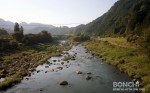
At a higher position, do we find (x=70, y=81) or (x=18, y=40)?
(x=18, y=40)

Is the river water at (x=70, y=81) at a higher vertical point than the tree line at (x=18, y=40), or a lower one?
lower

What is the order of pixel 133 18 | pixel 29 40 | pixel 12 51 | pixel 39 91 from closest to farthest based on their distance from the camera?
1. pixel 39 91
2. pixel 12 51
3. pixel 133 18
4. pixel 29 40

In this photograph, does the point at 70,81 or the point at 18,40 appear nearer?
the point at 70,81

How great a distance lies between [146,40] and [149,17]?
157 feet

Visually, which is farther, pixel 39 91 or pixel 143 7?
pixel 143 7

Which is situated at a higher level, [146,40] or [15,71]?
[146,40]

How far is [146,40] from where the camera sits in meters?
50.6

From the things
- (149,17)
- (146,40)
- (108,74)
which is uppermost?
(149,17)

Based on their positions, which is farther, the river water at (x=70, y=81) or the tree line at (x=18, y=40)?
the tree line at (x=18, y=40)

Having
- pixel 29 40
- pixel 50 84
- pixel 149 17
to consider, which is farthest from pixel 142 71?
pixel 29 40

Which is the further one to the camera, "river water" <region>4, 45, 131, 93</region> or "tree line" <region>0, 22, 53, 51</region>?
"tree line" <region>0, 22, 53, 51</region>

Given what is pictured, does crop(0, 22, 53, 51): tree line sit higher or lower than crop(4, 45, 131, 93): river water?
higher

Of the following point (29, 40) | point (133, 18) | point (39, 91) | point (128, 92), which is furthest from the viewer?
point (29, 40)

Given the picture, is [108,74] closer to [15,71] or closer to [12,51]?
[15,71]
